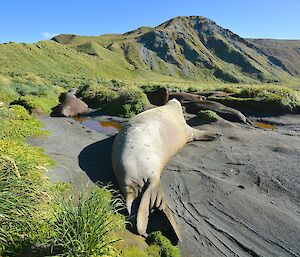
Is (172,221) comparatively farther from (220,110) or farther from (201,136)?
(220,110)

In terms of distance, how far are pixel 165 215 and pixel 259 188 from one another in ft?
9.32

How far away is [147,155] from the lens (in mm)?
7961

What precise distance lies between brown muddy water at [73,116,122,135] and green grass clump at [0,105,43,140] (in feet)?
7.94

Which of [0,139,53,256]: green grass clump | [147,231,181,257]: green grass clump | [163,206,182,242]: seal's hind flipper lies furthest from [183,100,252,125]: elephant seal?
[0,139,53,256]: green grass clump

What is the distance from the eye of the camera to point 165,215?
630cm

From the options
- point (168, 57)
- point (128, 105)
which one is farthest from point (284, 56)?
point (128, 105)

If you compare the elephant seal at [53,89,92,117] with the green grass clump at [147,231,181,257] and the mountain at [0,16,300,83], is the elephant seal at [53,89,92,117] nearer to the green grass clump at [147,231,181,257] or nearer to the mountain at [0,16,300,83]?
the green grass clump at [147,231,181,257]

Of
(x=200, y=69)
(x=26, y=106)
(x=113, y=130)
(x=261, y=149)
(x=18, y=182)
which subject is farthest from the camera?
(x=200, y=69)

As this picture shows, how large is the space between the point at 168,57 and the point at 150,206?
128794 mm

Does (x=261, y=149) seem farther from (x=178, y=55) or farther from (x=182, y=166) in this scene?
(x=178, y=55)

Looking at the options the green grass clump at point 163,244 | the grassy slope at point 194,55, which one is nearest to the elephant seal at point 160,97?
the green grass clump at point 163,244

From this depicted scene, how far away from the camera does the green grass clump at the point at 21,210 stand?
4.47 metres

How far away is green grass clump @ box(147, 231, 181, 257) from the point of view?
5.43 metres

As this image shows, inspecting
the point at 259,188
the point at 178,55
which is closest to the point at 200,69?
the point at 178,55
